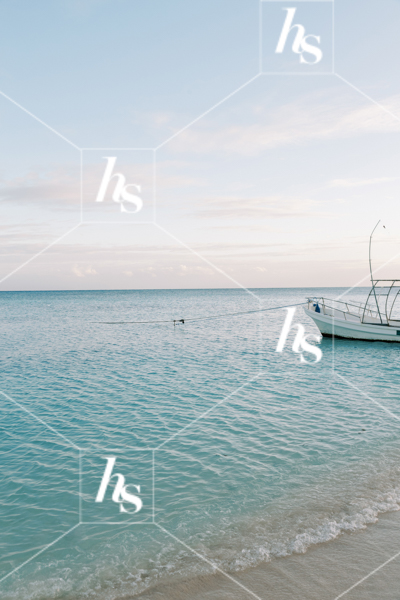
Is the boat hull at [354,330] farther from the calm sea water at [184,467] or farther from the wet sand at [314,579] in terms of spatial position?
the wet sand at [314,579]

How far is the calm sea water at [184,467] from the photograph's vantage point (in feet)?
19.8

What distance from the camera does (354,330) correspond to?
29.5m

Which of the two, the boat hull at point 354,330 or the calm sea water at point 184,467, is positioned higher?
the boat hull at point 354,330

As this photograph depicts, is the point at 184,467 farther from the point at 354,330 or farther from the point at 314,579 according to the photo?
the point at 354,330

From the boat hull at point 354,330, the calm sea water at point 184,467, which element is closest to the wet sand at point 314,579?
the calm sea water at point 184,467

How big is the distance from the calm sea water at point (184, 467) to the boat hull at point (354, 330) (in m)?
8.20

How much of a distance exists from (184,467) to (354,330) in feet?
76.9

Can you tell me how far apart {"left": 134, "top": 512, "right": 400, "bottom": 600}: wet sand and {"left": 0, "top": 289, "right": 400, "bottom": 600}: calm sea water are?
0.75 feet

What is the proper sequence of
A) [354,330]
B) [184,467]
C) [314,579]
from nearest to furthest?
[314,579] < [184,467] < [354,330]

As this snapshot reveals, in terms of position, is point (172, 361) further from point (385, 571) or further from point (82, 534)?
point (385, 571)

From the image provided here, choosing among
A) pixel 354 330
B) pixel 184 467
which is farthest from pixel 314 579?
pixel 354 330

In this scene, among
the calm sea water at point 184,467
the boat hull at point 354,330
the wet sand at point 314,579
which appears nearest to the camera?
the wet sand at point 314,579

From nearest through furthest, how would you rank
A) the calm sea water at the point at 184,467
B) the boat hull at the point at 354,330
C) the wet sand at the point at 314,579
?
the wet sand at the point at 314,579, the calm sea water at the point at 184,467, the boat hull at the point at 354,330

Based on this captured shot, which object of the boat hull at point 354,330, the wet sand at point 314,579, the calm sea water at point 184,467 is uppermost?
the boat hull at point 354,330
